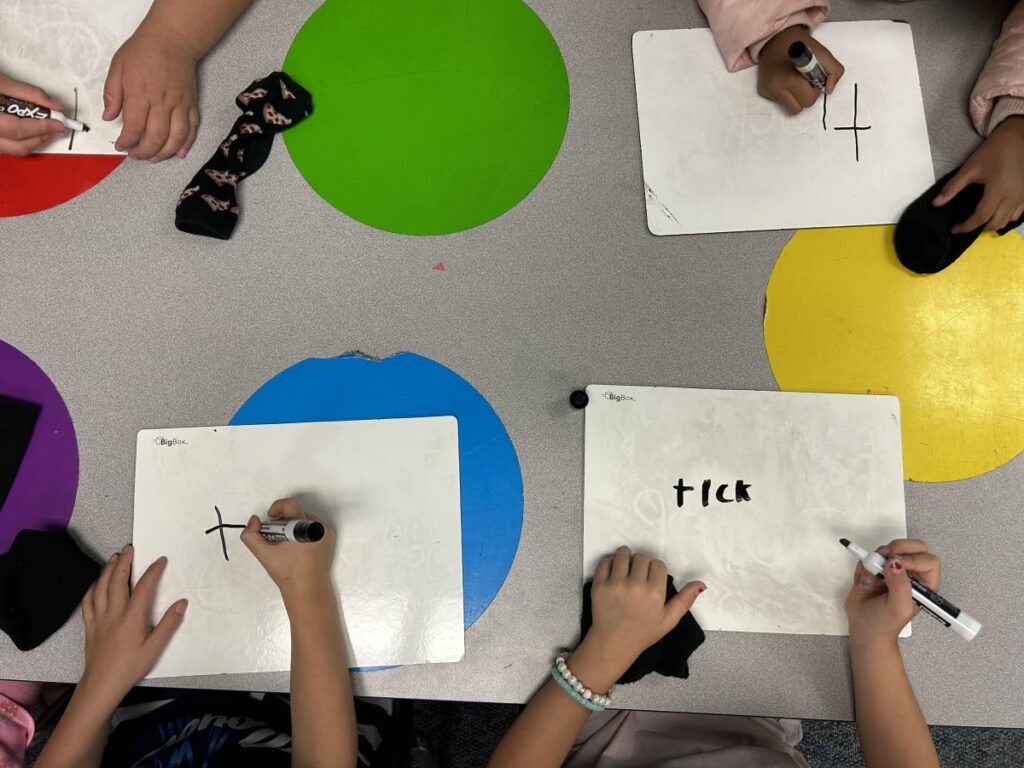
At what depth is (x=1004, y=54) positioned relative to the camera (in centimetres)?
59

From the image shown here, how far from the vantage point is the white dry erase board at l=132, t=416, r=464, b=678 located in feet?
1.83

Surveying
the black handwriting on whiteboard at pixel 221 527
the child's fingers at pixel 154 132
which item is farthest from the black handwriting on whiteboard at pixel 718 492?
the child's fingers at pixel 154 132

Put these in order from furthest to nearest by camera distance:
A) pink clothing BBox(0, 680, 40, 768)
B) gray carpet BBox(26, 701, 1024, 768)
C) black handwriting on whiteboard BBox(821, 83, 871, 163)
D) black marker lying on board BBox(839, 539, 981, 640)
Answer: gray carpet BBox(26, 701, 1024, 768) → pink clothing BBox(0, 680, 40, 768) → black handwriting on whiteboard BBox(821, 83, 871, 163) → black marker lying on board BBox(839, 539, 981, 640)

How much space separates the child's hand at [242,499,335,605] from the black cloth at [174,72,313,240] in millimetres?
286

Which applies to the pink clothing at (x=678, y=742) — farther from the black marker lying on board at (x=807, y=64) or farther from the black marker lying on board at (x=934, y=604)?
the black marker lying on board at (x=807, y=64)

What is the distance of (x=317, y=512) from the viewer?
57cm

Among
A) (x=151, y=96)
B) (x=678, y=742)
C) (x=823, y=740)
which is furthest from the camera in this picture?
(x=823, y=740)

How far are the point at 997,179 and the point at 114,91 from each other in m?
0.87

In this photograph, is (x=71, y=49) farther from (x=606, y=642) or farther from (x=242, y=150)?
(x=606, y=642)

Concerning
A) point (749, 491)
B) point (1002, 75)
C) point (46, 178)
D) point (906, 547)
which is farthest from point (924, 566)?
point (46, 178)

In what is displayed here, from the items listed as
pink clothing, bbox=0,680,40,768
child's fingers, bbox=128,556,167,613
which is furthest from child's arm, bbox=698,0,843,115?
pink clothing, bbox=0,680,40,768

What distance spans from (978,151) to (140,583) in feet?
2.94

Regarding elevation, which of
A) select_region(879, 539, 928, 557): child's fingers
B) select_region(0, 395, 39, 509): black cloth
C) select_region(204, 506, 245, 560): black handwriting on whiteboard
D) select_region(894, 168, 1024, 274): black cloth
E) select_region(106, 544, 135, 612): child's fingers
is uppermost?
select_region(894, 168, 1024, 274): black cloth

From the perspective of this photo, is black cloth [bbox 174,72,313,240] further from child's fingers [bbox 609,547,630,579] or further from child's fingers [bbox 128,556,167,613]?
child's fingers [bbox 609,547,630,579]
